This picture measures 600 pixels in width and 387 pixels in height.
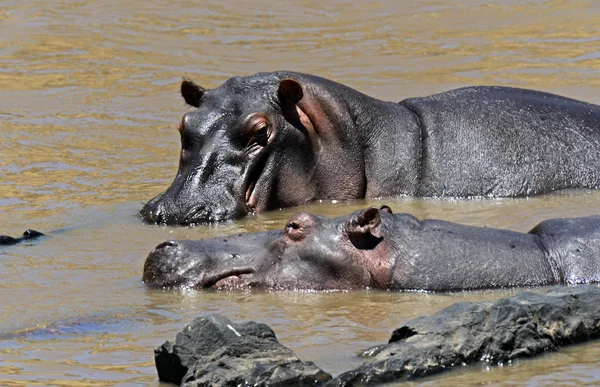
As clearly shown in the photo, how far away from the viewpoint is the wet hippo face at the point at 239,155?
9.58 meters

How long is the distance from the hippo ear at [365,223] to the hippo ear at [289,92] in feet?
8.85

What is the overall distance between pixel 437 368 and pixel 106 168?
21.3 ft

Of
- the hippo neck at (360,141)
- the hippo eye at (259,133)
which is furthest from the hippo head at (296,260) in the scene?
the hippo neck at (360,141)

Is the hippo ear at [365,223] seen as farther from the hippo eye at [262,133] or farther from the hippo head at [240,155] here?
the hippo eye at [262,133]

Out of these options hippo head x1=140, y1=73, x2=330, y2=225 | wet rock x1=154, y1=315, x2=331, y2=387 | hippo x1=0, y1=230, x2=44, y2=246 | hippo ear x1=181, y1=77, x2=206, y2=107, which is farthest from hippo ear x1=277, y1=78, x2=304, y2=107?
wet rock x1=154, y1=315, x2=331, y2=387

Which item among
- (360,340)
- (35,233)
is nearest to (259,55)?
(35,233)

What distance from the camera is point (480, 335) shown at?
5691 millimetres

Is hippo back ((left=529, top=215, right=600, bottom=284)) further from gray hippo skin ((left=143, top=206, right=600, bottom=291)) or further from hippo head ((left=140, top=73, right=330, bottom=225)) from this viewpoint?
hippo head ((left=140, top=73, right=330, bottom=225))

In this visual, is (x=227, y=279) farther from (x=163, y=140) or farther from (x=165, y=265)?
(x=163, y=140)

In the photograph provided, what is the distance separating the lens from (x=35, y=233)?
28.5 ft

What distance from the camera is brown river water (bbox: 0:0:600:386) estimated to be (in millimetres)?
6137

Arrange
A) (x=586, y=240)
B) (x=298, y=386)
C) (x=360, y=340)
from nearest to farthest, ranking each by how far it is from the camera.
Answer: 1. (x=298, y=386)
2. (x=360, y=340)
3. (x=586, y=240)

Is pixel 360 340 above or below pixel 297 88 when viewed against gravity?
below

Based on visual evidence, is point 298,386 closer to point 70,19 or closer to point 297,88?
point 297,88
